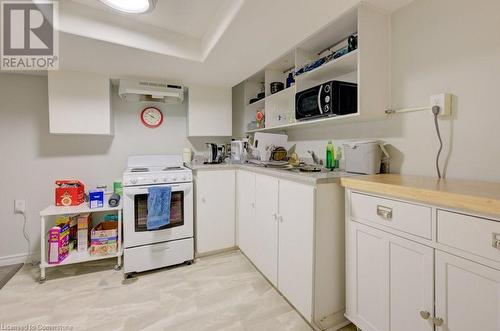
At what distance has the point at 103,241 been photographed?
2.14 metres

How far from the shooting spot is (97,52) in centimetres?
183

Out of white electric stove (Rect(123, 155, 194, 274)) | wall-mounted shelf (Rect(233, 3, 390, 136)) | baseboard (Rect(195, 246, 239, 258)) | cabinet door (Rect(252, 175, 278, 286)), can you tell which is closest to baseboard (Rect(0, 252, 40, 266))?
white electric stove (Rect(123, 155, 194, 274))

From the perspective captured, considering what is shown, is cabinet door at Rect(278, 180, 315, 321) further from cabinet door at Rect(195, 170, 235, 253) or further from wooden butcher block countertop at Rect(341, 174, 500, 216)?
cabinet door at Rect(195, 170, 235, 253)

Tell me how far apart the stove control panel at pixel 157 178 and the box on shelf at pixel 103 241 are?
560 mm

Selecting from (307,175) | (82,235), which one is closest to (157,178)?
(82,235)

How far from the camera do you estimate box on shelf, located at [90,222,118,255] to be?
212 centimetres

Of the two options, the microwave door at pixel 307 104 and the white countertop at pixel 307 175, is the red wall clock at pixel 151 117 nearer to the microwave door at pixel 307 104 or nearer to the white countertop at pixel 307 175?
the white countertop at pixel 307 175

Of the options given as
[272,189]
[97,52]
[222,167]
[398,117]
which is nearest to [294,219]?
[272,189]

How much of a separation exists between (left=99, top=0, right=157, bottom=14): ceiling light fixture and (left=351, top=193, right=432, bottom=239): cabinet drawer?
1732 mm

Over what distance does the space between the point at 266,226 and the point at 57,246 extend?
6.09ft

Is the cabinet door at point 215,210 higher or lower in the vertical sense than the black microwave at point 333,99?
lower

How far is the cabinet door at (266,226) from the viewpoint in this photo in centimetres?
177

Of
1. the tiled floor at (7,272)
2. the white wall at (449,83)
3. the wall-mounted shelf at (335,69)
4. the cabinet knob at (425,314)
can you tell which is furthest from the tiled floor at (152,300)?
the wall-mounted shelf at (335,69)

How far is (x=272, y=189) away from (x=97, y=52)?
180 centimetres
